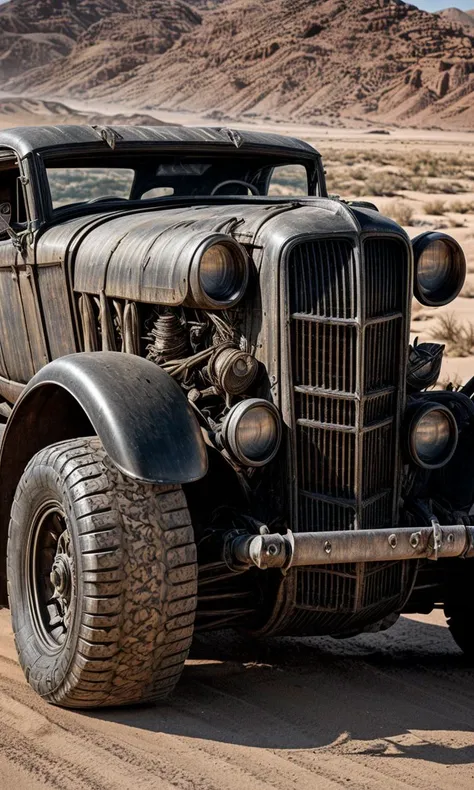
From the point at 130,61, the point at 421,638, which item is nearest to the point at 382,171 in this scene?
the point at 421,638

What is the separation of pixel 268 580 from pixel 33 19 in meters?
115

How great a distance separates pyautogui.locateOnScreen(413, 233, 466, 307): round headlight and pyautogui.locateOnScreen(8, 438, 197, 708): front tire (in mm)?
1536

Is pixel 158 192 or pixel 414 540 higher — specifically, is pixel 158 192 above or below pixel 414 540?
above

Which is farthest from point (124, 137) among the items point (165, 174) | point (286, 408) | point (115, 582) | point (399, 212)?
point (399, 212)

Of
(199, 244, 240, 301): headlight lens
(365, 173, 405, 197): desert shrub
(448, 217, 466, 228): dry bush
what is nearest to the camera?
(199, 244, 240, 301): headlight lens

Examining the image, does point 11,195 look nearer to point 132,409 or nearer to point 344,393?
point 132,409

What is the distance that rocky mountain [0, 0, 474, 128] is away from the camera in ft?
285

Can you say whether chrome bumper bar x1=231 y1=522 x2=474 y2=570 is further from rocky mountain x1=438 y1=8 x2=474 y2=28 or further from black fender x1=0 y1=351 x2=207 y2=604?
rocky mountain x1=438 y1=8 x2=474 y2=28

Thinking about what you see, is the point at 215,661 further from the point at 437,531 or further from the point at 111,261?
the point at 111,261

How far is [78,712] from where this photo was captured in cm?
452

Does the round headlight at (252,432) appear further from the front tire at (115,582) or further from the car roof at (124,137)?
the car roof at (124,137)

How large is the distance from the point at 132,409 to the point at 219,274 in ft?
2.08

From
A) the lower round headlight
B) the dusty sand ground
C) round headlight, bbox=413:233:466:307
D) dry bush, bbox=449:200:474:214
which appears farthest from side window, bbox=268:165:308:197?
dry bush, bbox=449:200:474:214

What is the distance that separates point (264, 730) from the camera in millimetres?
4387
